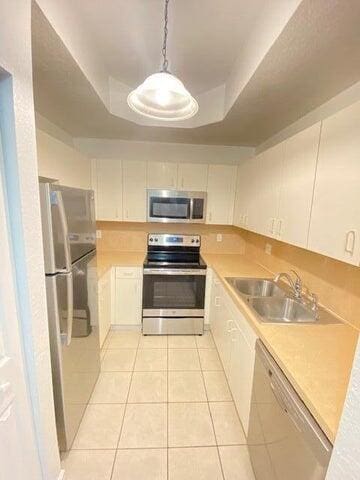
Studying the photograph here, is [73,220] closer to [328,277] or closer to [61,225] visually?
[61,225]

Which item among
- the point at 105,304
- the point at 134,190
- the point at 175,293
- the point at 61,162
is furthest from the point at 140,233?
the point at 61,162

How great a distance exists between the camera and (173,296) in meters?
2.77

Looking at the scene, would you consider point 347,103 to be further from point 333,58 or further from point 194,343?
point 194,343

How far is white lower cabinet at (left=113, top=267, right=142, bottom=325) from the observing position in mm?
2689

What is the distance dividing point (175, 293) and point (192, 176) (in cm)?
142

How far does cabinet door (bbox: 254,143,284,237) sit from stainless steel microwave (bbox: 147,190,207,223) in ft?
2.59

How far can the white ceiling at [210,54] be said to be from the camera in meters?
1.14

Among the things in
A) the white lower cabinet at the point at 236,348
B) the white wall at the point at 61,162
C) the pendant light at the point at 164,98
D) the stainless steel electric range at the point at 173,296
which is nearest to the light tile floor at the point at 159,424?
the white lower cabinet at the point at 236,348

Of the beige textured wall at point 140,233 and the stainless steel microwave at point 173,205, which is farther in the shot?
the beige textured wall at point 140,233

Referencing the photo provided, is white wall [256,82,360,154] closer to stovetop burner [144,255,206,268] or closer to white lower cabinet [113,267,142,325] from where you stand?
stovetop burner [144,255,206,268]

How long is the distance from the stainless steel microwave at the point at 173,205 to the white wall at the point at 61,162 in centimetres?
75

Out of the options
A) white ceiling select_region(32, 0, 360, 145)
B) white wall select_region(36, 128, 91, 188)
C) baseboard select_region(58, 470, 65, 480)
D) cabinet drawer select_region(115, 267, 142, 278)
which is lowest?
baseboard select_region(58, 470, 65, 480)

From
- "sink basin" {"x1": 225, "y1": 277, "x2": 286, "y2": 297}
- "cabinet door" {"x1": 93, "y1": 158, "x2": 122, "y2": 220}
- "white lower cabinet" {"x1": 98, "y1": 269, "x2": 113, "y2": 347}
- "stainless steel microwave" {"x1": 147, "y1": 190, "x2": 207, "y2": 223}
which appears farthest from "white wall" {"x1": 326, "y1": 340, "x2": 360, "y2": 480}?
"cabinet door" {"x1": 93, "y1": 158, "x2": 122, "y2": 220}

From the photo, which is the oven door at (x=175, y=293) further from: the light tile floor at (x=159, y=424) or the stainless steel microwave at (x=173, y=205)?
the stainless steel microwave at (x=173, y=205)
